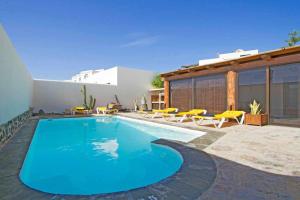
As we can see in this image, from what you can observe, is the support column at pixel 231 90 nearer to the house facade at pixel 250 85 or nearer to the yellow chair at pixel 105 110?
the house facade at pixel 250 85

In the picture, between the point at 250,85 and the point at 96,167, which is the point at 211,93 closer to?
the point at 250,85

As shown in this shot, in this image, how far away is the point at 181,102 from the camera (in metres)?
15.3

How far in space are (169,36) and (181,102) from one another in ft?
20.6

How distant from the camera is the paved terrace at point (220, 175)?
2732 millimetres

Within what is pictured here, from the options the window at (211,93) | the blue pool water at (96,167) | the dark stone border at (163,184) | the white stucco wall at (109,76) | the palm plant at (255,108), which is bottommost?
the blue pool water at (96,167)

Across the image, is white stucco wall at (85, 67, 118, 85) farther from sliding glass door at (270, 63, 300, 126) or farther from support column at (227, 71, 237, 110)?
sliding glass door at (270, 63, 300, 126)

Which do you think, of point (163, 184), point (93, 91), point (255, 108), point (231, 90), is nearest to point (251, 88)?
point (231, 90)

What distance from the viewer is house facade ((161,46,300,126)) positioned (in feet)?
29.2

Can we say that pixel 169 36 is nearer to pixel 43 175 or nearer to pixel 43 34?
pixel 43 34

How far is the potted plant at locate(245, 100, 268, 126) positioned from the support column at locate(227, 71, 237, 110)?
1287 millimetres

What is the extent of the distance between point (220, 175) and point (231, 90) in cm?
891

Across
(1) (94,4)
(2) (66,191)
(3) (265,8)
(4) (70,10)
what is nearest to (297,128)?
(3) (265,8)

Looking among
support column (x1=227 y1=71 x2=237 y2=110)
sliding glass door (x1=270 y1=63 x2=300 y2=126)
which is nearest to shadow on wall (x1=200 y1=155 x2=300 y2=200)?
sliding glass door (x1=270 y1=63 x2=300 y2=126)

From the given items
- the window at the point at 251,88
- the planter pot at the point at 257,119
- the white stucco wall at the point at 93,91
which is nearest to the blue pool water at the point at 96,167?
the planter pot at the point at 257,119
